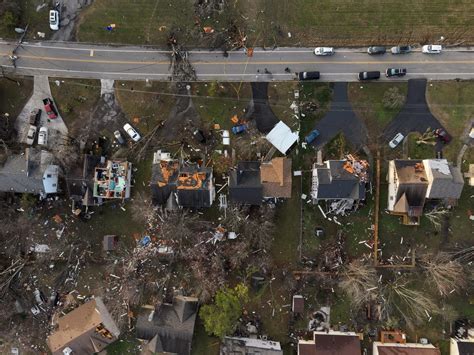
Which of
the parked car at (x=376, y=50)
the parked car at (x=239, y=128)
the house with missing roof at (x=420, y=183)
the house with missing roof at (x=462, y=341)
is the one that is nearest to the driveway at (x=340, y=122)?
the parked car at (x=376, y=50)

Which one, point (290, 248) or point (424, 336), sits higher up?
point (290, 248)

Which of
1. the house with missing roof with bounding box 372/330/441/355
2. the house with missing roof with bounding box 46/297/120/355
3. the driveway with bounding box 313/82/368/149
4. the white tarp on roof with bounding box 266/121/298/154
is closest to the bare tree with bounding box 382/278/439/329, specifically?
the house with missing roof with bounding box 372/330/441/355

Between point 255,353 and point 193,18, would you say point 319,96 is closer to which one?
point 193,18

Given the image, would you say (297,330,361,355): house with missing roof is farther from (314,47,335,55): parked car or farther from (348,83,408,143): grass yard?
(314,47,335,55): parked car

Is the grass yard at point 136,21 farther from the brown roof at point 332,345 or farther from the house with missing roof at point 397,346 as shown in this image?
the house with missing roof at point 397,346

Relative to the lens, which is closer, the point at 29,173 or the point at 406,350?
the point at 29,173

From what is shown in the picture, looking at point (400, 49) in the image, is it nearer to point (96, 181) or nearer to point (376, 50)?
point (376, 50)

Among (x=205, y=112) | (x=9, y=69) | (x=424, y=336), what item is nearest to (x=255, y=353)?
(x=424, y=336)

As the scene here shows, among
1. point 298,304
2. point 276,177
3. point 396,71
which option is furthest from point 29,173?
point 396,71
